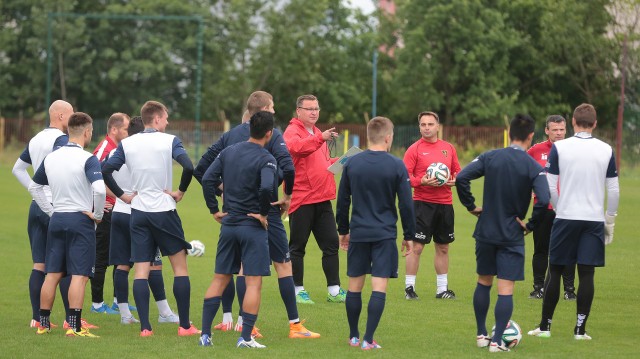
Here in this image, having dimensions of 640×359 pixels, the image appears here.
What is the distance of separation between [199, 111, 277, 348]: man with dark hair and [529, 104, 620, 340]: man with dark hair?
2.57 metres

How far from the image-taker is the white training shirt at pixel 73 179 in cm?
952

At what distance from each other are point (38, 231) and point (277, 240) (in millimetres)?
2409

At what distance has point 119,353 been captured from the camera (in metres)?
8.86

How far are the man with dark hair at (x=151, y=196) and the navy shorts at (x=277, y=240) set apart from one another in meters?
0.79

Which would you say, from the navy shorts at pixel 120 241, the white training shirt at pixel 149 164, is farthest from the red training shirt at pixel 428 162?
the white training shirt at pixel 149 164

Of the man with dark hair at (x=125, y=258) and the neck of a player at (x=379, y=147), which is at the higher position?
the neck of a player at (x=379, y=147)

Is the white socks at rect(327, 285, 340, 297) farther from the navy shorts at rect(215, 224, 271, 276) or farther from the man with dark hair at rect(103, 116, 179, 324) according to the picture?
the navy shorts at rect(215, 224, 271, 276)

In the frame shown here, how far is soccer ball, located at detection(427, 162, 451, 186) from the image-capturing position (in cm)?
1159

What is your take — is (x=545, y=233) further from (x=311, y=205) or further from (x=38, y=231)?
(x=38, y=231)

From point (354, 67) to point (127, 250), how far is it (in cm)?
4873

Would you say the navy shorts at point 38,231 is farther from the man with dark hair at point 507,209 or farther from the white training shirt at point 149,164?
the man with dark hair at point 507,209

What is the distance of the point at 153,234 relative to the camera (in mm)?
9586

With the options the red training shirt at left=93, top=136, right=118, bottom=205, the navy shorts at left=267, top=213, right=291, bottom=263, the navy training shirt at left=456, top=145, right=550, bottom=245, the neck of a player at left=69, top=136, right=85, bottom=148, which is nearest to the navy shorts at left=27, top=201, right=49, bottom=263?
the neck of a player at left=69, top=136, right=85, bottom=148

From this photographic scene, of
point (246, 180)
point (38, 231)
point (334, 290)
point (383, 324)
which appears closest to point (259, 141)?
point (246, 180)
